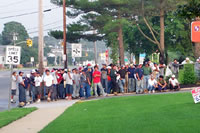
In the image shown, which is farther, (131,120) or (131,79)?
(131,79)

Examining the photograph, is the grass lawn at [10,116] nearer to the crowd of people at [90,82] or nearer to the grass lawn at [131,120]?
the grass lawn at [131,120]

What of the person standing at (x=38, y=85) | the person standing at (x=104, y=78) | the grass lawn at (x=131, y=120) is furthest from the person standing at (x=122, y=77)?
the grass lawn at (x=131, y=120)

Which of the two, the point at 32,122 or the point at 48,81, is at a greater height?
the point at 48,81

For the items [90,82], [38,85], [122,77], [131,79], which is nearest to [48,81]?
[38,85]

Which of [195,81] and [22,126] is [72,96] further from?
[22,126]

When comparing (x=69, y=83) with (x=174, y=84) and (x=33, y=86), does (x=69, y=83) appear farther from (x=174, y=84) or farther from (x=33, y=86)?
(x=174, y=84)

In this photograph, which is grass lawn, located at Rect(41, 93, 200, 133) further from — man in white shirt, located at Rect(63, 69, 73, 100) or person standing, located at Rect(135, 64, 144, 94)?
person standing, located at Rect(135, 64, 144, 94)

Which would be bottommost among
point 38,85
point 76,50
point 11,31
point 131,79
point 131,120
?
point 131,120

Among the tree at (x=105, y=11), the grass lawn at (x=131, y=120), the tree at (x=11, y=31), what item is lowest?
the grass lawn at (x=131, y=120)

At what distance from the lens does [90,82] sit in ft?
83.4

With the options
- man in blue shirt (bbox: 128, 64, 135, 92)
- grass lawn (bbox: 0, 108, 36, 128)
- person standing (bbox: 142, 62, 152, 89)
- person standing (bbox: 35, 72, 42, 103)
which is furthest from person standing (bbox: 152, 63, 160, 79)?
grass lawn (bbox: 0, 108, 36, 128)

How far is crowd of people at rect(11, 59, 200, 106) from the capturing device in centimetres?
2455

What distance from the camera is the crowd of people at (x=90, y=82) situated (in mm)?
24547

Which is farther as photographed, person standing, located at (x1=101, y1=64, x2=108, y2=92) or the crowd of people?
person standing, located at (x1=101, y1=64, x2=108, y2=92)
